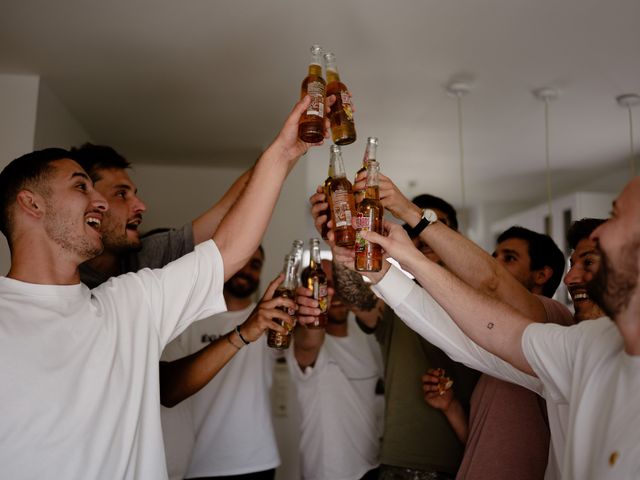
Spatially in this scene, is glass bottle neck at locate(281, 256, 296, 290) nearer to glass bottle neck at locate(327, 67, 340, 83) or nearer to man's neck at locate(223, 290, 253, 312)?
glass bottle neck at locate(327, 67, 340, 83)

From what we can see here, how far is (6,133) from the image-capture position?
2414 millimetres

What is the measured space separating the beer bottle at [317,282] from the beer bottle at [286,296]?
0.21ft

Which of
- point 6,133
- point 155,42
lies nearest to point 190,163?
point 6,133

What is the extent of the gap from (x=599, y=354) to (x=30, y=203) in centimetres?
110

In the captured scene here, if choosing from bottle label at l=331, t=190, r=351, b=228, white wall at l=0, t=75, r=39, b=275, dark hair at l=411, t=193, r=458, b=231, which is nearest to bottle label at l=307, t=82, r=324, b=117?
bottle label at l=331, t=190, r=351, b=228

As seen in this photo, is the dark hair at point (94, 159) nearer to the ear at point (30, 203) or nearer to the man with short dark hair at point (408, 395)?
the ear at point (30, 203)

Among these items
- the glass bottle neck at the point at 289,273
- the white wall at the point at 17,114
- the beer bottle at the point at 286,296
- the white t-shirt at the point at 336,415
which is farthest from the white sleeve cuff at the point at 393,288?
the white wall at the point at 17,114

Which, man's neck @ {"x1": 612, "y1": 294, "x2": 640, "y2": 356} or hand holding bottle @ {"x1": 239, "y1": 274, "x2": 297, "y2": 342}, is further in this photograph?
hand holding bottle @ {"x1": 239, "y1": 274, "x2": 297, "y2": 342}

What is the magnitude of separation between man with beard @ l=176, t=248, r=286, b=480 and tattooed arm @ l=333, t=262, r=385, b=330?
1.57 feet

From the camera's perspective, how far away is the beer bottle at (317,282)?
60.9 inches

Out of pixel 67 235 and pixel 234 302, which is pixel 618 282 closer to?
pixel 67 235

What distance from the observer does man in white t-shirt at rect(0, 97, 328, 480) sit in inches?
35.6

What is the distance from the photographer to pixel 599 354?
86 centimetres

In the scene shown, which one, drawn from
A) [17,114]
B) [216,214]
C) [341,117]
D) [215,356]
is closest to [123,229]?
[216,214]
